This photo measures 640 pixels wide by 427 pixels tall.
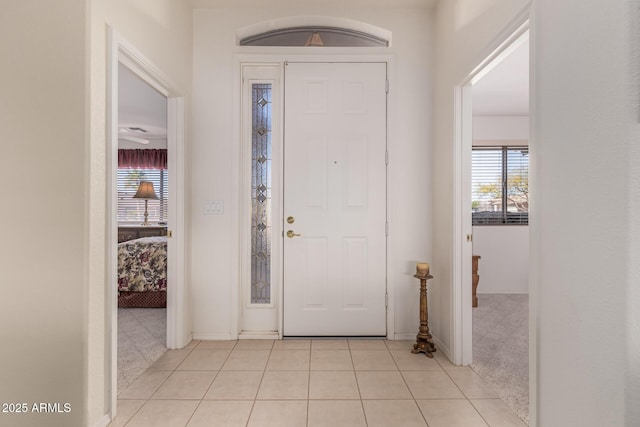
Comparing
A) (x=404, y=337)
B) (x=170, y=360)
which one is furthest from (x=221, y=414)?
(x=404, y=337)

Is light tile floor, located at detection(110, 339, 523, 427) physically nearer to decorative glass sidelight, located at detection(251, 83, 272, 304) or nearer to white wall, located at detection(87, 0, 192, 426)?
white wall, located at detection(87, 0, 192, 426)

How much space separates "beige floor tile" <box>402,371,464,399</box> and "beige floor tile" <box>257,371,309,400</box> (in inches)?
27.5

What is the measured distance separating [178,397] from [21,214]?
1.35 metres

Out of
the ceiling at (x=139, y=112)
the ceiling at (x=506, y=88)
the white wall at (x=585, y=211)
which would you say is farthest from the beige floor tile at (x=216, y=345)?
the ceiling at (x=506, y=88)

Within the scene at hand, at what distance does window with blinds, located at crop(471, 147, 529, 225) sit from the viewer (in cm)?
490

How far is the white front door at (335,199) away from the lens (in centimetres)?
308

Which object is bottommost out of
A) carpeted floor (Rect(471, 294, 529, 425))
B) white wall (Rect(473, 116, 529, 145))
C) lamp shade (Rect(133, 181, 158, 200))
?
carpeted floor (Rect(471, 294, 529, 425))

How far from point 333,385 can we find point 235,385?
646 millimetres

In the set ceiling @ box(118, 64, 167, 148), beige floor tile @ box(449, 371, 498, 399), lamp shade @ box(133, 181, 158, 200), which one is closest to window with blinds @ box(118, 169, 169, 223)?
lamp shade @ box(133, 181, 158, 200)

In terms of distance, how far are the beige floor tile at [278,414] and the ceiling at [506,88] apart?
332cm

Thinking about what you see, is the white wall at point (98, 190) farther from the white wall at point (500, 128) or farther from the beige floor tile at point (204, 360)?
the white wall at point (500, 128)

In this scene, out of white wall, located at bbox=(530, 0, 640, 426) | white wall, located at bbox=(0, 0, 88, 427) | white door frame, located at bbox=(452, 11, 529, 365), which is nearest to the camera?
white wall, located at bbox=(530, 0, 640, 426)

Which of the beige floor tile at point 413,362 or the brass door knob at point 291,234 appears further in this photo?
the brass door knob at point 291,234

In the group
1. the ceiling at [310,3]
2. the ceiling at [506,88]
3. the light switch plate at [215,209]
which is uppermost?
the ceiling at [310,3]
